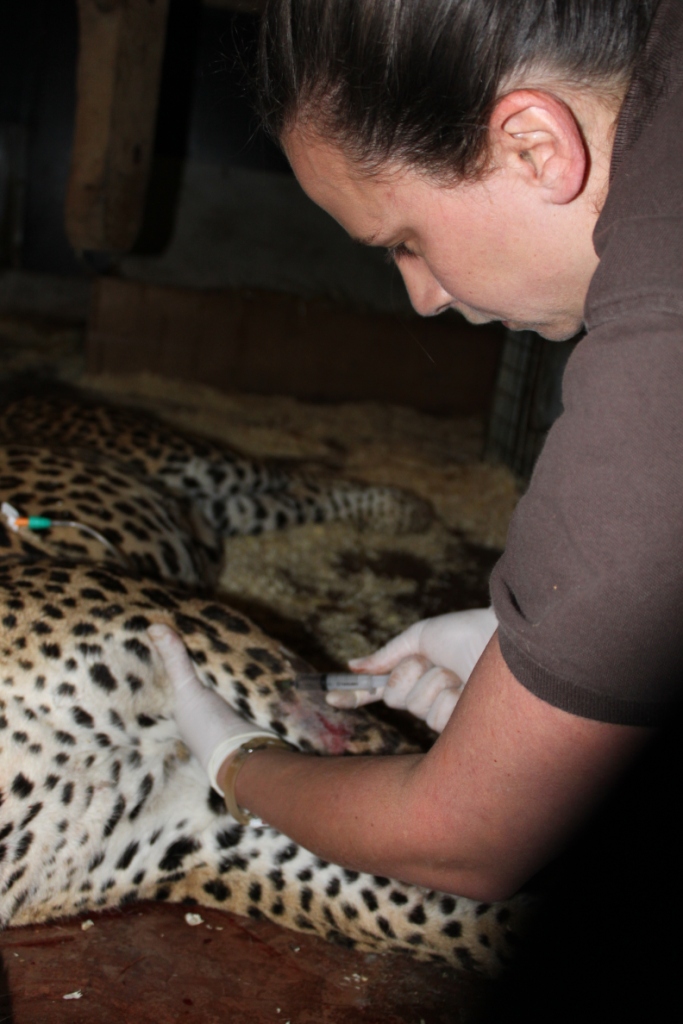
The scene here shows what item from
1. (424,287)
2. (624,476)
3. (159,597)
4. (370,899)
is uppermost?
(424,287)

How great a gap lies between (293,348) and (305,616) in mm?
3299

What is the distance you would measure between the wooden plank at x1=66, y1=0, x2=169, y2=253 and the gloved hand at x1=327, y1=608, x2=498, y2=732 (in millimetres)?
2710

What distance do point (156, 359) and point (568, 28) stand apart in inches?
208

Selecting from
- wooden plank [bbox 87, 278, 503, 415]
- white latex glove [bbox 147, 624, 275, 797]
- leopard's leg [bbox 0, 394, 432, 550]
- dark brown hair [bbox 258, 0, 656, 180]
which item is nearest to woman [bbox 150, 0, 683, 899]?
dark brown hair [bbox 258, 0, 656, 180]

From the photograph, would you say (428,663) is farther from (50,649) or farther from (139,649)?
(50,649)

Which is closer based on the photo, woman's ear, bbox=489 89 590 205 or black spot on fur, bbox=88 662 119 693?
woman's ear, bbox=489 89 590 205

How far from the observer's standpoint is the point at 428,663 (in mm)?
1866

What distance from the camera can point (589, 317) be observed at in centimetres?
90

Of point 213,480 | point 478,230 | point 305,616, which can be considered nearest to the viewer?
point 478,230

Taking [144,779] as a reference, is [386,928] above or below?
below

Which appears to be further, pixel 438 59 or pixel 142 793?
pixel 142 793

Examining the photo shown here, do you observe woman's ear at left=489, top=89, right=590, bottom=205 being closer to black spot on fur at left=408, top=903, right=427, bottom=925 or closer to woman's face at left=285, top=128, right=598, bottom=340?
woman's face at left=285, top=128, right=598, bottom=340

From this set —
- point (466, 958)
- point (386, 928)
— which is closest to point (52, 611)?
point (386, 928)

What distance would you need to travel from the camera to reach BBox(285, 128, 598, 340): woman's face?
1.01 metres
